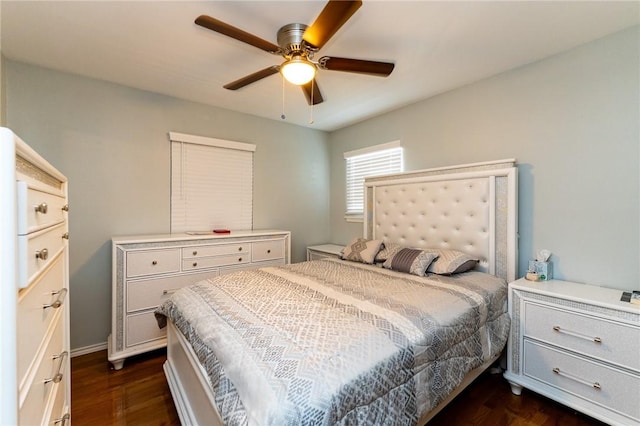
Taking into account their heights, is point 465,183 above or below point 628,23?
below

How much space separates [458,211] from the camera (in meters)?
2.57

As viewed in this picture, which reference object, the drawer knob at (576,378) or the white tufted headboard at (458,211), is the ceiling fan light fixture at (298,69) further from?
the drawer knob at (576,378)

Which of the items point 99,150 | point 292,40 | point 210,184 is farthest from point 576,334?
point 99,150

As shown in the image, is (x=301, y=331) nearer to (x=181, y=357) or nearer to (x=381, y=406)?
(x=381, y=406)

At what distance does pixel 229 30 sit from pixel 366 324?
1.66 metres

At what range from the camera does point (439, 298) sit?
1.72m

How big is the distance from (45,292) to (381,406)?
135 centimetres

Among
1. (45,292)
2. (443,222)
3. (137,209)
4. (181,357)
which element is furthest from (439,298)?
(137,209)

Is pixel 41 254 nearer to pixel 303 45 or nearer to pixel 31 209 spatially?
pixel 31 209

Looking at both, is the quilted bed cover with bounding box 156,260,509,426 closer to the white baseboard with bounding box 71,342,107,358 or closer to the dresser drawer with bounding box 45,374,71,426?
the dresser drawer with bounding box 45,374,71,426

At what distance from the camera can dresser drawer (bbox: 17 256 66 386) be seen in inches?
28.1

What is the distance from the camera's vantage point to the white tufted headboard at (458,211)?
7.52ft

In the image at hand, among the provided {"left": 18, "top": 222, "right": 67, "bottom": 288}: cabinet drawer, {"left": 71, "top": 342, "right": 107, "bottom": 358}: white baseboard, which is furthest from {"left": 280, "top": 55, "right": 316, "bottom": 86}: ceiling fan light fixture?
{"left": 71, "top": 342, "right": 107, "bottom": 358}: white baseboard

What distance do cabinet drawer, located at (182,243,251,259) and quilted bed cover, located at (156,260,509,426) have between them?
0.75 metres
